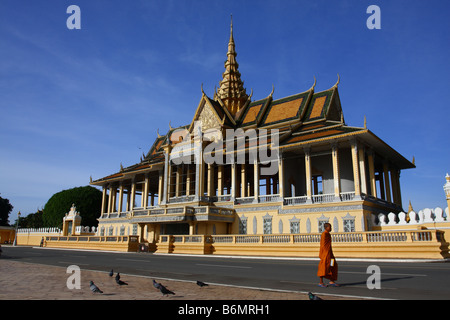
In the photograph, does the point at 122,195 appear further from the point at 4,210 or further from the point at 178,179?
the point at 4,210

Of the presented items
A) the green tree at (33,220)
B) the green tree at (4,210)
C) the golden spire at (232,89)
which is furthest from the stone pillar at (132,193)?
the green tree at (4,210)

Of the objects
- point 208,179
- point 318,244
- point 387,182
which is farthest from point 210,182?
point 387,182

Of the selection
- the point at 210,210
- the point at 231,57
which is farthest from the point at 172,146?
the point at 231,57

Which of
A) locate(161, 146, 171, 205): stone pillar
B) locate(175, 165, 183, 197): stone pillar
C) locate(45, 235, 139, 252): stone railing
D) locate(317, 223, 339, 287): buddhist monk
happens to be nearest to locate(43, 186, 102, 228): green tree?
locate(45, 235, 139, 252): stone railing

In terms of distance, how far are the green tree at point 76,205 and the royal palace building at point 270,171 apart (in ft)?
50.5

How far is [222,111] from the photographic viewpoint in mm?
39031

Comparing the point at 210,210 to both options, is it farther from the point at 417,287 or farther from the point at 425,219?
the point at 417,287

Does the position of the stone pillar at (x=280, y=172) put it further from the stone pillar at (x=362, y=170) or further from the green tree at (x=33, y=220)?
the green tree at (x=33, y=220)

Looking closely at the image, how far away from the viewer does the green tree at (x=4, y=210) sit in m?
75.0

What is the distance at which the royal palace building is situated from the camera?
25500 millimetres

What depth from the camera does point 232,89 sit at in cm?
4228

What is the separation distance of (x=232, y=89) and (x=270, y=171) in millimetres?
13946

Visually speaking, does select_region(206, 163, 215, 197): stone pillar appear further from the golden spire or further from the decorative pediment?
the golden spire

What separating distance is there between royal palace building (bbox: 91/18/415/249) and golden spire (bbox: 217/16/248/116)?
0.14 m
